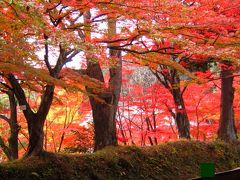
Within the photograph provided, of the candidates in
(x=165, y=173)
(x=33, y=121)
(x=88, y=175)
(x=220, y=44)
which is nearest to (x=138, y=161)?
(x=165, y=173)

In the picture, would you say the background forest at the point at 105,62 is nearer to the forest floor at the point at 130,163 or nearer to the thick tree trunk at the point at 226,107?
the thick tree trunk at the point at 226,107

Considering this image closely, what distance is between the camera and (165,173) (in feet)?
31.3

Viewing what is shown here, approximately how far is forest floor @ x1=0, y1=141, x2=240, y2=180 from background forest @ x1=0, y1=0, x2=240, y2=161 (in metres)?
0.52

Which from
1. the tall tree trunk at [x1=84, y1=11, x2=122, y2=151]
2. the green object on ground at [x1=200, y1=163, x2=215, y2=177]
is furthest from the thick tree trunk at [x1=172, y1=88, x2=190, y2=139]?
the green object on ground at [x1=200, y1=163, x2=215, y2=177]

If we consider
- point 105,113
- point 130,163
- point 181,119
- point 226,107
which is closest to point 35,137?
point 130,163

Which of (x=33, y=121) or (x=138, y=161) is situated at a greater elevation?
(x=33, y=121)

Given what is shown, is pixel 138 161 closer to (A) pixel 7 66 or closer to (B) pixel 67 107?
(A) pixel 7 66

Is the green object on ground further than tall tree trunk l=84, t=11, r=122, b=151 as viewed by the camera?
No

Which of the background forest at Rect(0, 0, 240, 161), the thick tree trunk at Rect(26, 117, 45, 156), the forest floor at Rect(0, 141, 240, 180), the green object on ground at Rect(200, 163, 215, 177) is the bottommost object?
the forest floor at Rect(0, 141, 240, 180)

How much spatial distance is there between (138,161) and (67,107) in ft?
21.2

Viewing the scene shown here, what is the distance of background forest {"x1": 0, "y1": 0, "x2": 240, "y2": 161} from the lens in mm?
6160

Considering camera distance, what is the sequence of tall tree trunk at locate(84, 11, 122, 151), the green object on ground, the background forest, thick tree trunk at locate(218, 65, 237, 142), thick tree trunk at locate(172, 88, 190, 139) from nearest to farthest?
1. the green object on ground
2. the background forest
3. tall tree trunk at locate(84, 11, 122, 151)
4. thick tree trunk at locate(172, 88, 190, 139)
5. thick tree trunk at locate(218, 65, 237, 142)

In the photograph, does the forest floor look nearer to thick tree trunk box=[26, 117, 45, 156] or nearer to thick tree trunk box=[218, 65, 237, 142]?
thick tree trunk box=[26, 117, 45, 156]

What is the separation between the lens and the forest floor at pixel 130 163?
6939 millimetres
